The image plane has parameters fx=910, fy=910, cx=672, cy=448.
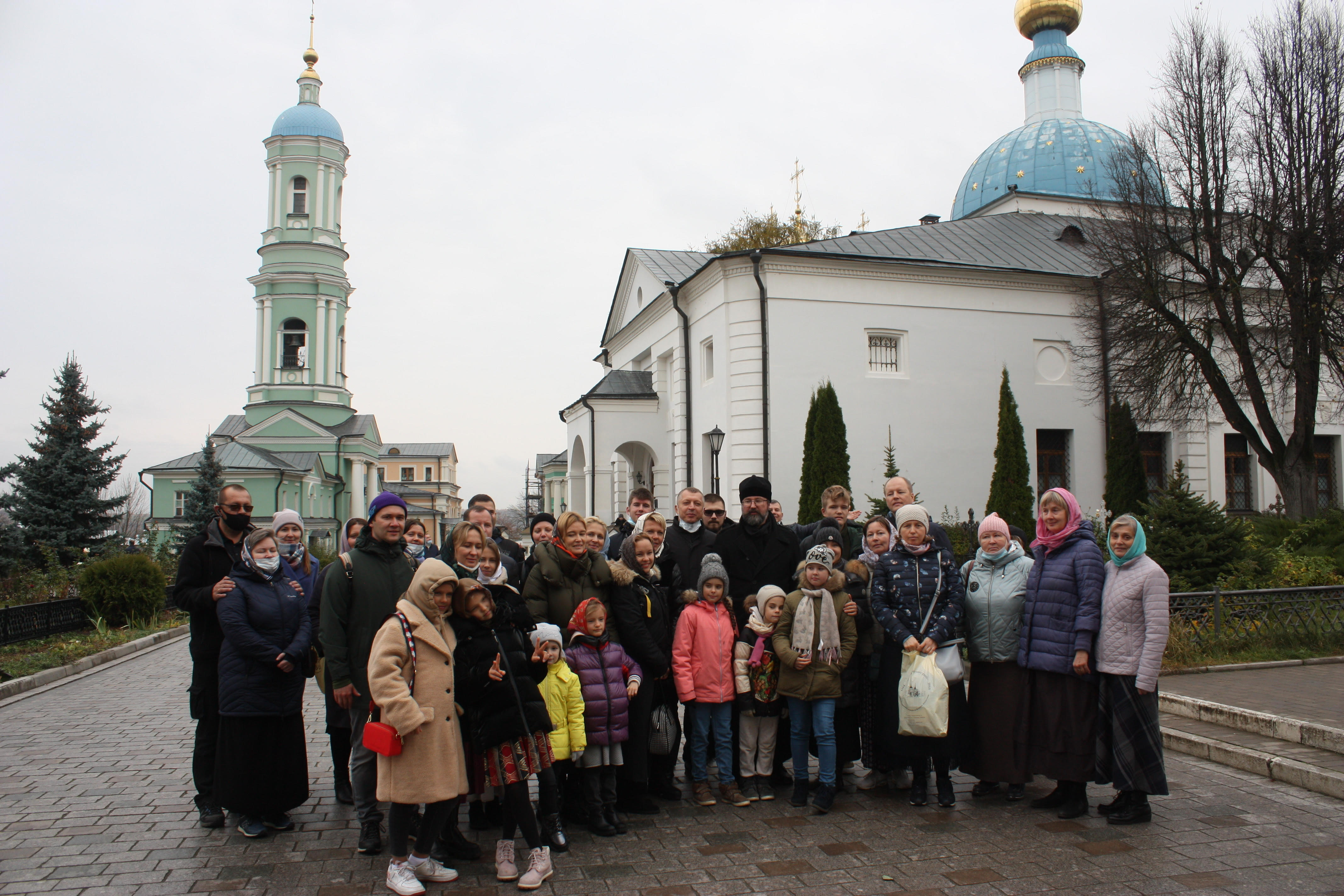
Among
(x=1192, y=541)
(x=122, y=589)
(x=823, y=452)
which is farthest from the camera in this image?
(x=823, y=452)

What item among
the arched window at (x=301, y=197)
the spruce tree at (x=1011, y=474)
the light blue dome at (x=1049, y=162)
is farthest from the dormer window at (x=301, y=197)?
the spruce tree at (x=1011, y=474)

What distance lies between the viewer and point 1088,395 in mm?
22938

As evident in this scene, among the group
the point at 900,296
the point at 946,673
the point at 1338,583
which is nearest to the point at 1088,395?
the point at 900,296

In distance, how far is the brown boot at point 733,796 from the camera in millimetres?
5844

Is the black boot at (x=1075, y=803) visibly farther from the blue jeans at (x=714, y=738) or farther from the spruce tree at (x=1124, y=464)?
the spruce tree at (x=1124, y=464)

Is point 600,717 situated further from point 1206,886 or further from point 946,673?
point 1206,886

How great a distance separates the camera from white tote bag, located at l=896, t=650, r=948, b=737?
→ 561 cm

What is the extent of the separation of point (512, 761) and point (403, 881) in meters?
Result: 0.74

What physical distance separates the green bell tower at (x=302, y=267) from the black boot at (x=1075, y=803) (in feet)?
168

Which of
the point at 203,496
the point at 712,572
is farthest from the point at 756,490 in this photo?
the point at 203,496

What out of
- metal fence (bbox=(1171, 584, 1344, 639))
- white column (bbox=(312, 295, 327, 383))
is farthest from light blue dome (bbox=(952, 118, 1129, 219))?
white column (bbox=(312, 295, 327, 383))

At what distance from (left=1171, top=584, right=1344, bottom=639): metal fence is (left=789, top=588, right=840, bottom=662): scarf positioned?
639 cm

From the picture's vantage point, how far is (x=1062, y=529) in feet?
18.9

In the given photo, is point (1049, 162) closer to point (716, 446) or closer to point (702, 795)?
point (716, 446)
